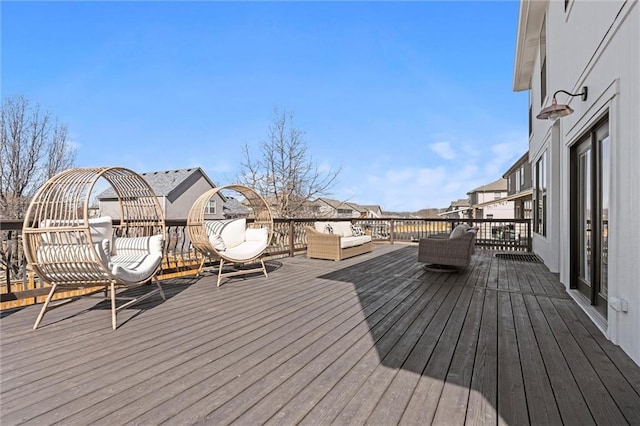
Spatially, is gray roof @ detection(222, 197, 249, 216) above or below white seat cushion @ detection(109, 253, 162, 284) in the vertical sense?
above

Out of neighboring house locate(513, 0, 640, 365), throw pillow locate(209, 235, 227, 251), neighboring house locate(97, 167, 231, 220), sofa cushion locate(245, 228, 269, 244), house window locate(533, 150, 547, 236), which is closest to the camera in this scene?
neighboring house locate(513, 0, 640, 365)

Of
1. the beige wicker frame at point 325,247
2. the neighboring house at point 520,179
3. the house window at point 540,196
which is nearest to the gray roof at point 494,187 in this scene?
the neighboring house at point 520,179

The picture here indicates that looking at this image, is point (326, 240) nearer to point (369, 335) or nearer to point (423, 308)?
point (423, 308)

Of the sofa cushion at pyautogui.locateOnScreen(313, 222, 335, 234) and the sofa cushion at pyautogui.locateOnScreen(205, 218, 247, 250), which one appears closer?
the sofa cushion at pyautogui.locateOnScreen(205, 218, 247, 250)

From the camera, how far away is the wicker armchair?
523 cm

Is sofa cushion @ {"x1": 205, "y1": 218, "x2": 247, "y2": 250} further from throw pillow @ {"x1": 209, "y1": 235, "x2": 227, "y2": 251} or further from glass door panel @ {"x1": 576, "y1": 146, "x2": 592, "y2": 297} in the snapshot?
glass door panel @ {"x1": 576, "y1": 146, "x2": 592, "y2": 297}

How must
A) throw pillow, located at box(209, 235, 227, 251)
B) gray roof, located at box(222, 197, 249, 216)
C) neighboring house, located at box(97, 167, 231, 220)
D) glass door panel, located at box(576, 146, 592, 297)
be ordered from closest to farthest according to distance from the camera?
glass door panel, located at box(576, 146, 592, 297), throw pillow, located at box(209, 235, 227, 251), neighboring house, located at box(97, 167, 231, 220), gray roof, located at box(222, 197, 249, 216)

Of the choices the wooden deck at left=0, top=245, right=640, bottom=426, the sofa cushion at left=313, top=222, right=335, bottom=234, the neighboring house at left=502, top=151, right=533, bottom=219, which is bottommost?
the wooden deck at left=0, top=245, right=640, bottom=426

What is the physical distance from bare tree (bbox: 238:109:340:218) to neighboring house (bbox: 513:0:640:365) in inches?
392

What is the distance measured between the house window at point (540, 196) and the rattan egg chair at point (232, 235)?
218 inches

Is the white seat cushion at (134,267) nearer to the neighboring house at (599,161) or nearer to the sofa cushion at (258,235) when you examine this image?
the sofa cushion at (258,235)

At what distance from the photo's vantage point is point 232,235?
17.7 feet

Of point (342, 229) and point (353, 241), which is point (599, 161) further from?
point (342, 229)

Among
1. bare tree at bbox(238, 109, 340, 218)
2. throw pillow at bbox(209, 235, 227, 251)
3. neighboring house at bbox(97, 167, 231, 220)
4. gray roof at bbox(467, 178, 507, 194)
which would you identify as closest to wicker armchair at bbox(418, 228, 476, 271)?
throw pillow at bbox(209, 235, 227, 251)
